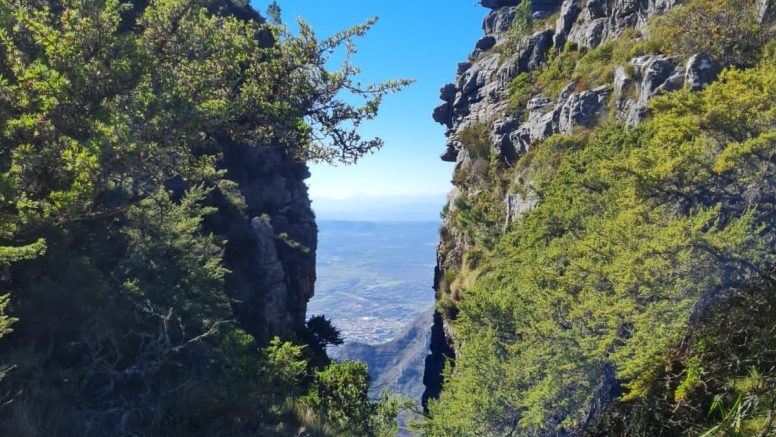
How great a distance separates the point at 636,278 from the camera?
6.99 meters

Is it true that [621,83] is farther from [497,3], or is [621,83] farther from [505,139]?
[497,3]

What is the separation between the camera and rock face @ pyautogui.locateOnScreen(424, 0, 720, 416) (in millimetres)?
16391

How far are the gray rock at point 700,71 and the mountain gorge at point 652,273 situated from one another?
0.17ft

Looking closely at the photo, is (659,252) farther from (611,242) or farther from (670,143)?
(670,143)

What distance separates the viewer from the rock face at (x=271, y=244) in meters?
26.8


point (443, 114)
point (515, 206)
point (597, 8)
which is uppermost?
point (597, 8)

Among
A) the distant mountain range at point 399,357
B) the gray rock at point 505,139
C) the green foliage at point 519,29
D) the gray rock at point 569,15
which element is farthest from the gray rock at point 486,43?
the distant mountain range at point 399,357

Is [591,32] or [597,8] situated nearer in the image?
[591,32]

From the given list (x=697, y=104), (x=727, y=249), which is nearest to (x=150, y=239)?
(x=727, y=249)

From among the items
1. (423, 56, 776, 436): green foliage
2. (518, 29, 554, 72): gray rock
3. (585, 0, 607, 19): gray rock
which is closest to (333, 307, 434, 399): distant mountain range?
(518, 29, 554, 72): gray rock

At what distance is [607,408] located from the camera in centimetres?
704

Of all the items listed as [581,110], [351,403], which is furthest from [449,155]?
[351,403]

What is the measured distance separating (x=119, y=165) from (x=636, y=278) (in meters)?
8.15

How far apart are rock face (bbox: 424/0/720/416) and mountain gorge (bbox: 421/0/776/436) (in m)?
0.20
